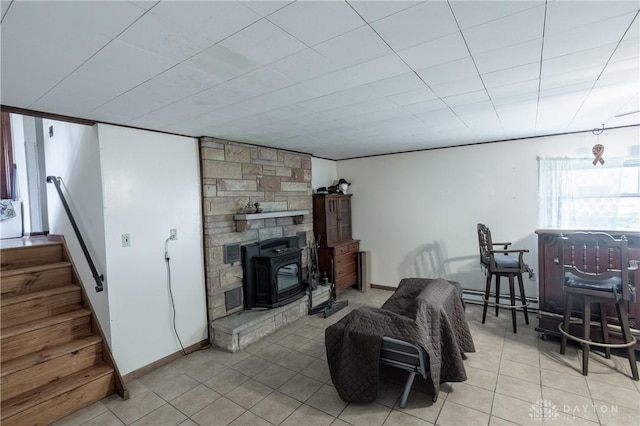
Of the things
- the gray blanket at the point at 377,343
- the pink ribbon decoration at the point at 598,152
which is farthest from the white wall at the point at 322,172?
the pink ribbon decoration at the point at 598,152

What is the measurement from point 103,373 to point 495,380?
3.33m

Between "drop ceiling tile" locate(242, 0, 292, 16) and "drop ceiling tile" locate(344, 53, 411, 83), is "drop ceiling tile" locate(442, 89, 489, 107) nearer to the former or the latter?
"drop ceiling tile" locate(344, 53, 411, 83)

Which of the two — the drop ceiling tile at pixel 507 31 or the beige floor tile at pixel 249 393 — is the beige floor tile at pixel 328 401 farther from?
the drop ceiling tile at pixel 507 31

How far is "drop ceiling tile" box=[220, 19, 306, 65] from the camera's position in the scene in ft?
4.36

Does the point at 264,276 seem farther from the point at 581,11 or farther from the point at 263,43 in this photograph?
the point at 581,11

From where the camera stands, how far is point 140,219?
2908 millimetres

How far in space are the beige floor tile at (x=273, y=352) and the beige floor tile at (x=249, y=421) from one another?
808 millimetres

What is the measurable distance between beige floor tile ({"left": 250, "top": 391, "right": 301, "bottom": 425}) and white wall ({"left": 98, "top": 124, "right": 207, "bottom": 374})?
1.34m

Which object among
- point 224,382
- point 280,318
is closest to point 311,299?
point 280,318

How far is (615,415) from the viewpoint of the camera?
211 cm

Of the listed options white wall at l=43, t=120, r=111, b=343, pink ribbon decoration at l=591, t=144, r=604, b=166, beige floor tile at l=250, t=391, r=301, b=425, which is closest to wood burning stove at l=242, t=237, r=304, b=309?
beige floor tile at l=250, t=391, r=301, b=425

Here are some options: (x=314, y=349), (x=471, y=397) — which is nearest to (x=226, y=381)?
(x=314, y=349)

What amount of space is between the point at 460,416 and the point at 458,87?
2362 mm

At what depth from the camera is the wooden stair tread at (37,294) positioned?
2.54 metres
